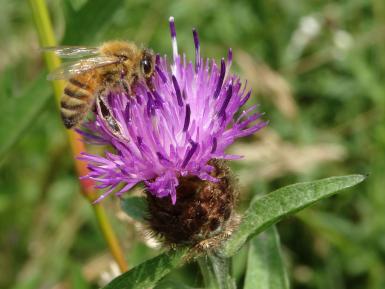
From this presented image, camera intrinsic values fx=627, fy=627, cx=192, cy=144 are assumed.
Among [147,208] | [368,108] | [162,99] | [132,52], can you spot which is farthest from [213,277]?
[368,108]

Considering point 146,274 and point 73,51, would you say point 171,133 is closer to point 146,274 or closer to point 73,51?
point 146,274

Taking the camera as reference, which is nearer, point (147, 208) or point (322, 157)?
point (147, 208)

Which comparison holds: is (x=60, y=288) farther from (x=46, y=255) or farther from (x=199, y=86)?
(x=199, y=86)

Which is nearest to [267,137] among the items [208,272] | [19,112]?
[19,112]

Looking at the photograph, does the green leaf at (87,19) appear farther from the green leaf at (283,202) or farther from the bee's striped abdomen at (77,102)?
the green leaf at (283,202)

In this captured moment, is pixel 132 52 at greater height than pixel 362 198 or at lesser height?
greater

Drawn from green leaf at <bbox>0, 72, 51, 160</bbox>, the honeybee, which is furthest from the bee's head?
green leaf at <bbox>0, 72, 51, 160</bbox>

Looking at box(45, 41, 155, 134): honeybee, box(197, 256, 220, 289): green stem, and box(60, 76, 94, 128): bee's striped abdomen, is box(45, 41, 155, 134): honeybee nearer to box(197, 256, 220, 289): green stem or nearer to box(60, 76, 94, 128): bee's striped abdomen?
box(60, 76, 94, 128): bee's striped abdomen
